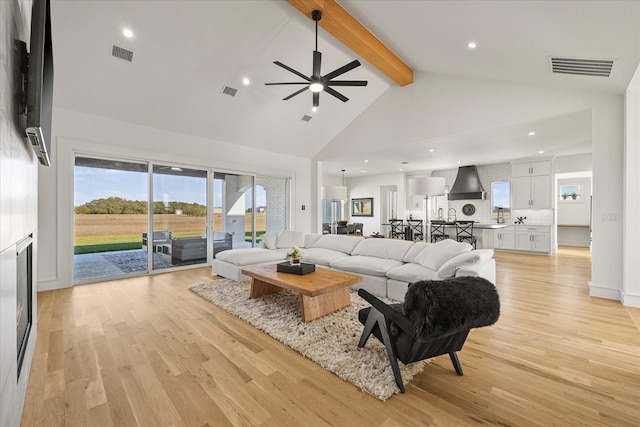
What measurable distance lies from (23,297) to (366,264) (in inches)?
134

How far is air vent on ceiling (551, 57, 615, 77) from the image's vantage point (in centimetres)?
315

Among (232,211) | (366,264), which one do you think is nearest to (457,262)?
(366,264)

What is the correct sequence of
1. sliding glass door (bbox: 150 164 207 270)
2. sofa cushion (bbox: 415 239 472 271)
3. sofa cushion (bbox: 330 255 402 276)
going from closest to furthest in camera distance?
sofa cushion (bbox: 415 239 472 271) < sofa cushion (bbox: 330 255 402 276) < sliding glass door (bbox: 150 164 207 270)

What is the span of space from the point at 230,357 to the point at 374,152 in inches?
226

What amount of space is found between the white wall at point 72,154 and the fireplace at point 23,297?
2.54m

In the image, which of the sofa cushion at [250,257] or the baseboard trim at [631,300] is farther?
the sofa cushion at [250,257]

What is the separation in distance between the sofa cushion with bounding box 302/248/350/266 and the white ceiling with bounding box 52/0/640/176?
2.96 metres

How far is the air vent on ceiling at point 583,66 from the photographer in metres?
3.15

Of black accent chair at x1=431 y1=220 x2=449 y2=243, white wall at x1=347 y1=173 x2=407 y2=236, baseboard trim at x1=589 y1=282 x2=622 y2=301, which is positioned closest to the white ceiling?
baseboard trim at x1=589 y1=282 x2=622 y2=301

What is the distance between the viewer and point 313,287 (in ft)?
9.63

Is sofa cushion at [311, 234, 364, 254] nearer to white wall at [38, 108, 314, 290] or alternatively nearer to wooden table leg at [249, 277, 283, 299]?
wooden table leg at [249, 277, 283, 299]

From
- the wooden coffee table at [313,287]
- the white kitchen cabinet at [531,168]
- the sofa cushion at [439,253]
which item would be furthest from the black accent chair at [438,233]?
the wooden coffee table at [313,287]

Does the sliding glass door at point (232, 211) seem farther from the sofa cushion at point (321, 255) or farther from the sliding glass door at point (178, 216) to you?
the sofa cushion at point (321, 255)

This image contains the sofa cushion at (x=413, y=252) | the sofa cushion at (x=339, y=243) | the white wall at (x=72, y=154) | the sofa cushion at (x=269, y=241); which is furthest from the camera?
the sofa cushion at (x=269, y=241)
